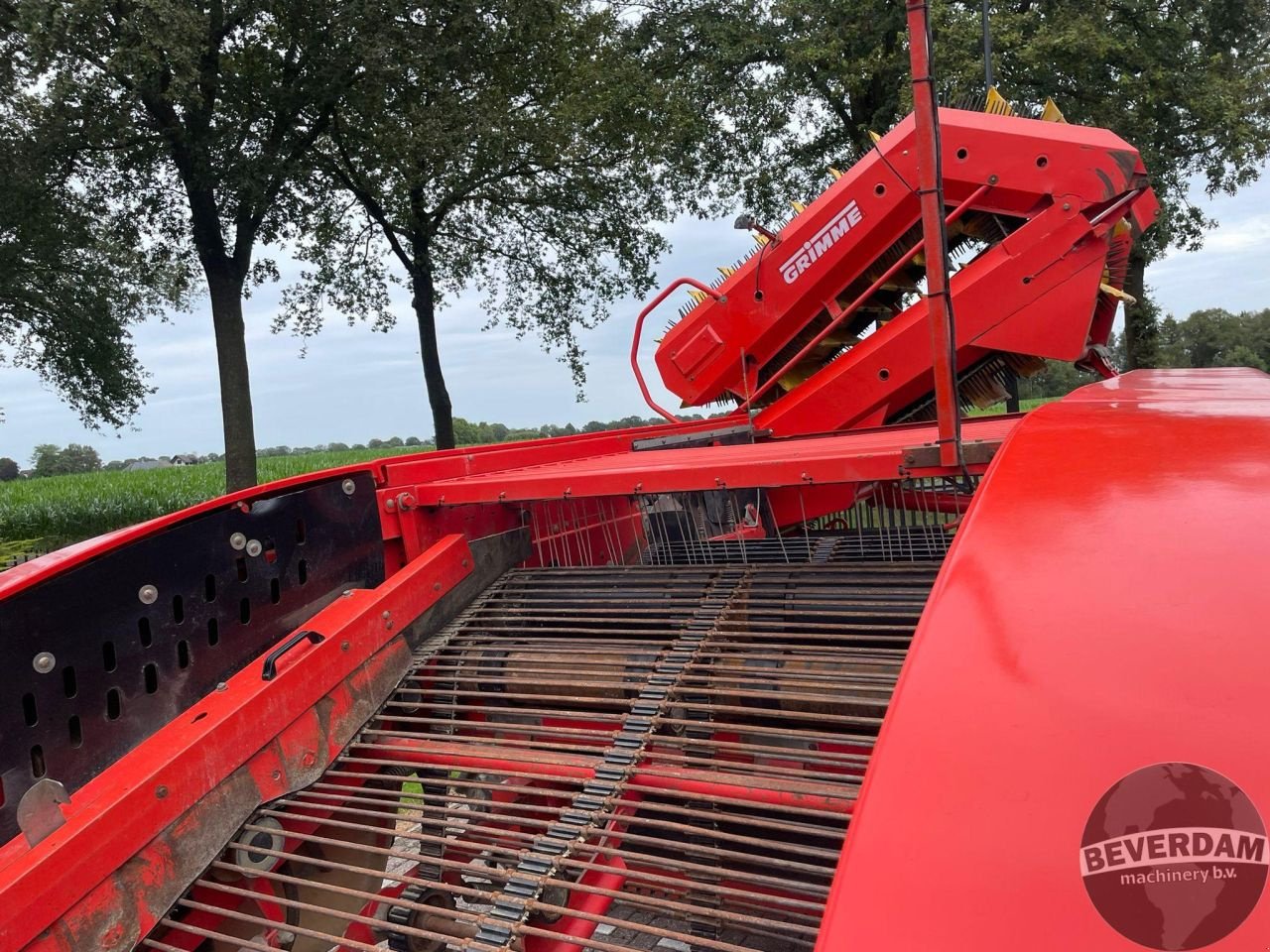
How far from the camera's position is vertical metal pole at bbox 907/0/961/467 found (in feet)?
6.38

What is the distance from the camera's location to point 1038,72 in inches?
539

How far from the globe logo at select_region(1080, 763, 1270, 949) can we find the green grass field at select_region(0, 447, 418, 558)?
16.4 m

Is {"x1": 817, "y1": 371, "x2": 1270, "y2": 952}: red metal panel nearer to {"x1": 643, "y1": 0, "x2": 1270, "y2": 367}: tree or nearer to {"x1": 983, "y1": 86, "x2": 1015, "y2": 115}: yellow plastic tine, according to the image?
{"x1": 983, "y1": 86, "x2": 1015, "y2": 115}: yellow plastic tine

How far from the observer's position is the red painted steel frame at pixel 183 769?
1.76 m

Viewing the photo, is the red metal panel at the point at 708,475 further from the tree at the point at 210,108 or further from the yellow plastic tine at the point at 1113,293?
the tree at the point at 210,108

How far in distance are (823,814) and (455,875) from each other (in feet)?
3.33

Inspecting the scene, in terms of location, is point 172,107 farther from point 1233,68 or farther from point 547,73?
point 1233,68

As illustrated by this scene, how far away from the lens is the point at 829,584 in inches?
97.1

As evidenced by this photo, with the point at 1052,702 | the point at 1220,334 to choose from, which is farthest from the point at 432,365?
the point at 1220,334

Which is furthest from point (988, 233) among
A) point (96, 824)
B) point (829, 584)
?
point (96, 824)

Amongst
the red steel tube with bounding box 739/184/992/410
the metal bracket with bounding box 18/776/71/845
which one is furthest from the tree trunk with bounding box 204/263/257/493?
the metal bracket with bounding box 18/776/71/845

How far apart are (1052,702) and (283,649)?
1814 millimetres

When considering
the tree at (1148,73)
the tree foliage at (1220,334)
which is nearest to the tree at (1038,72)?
the tree at (1148,73)

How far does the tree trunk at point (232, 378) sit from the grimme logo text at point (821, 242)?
11.1 m
